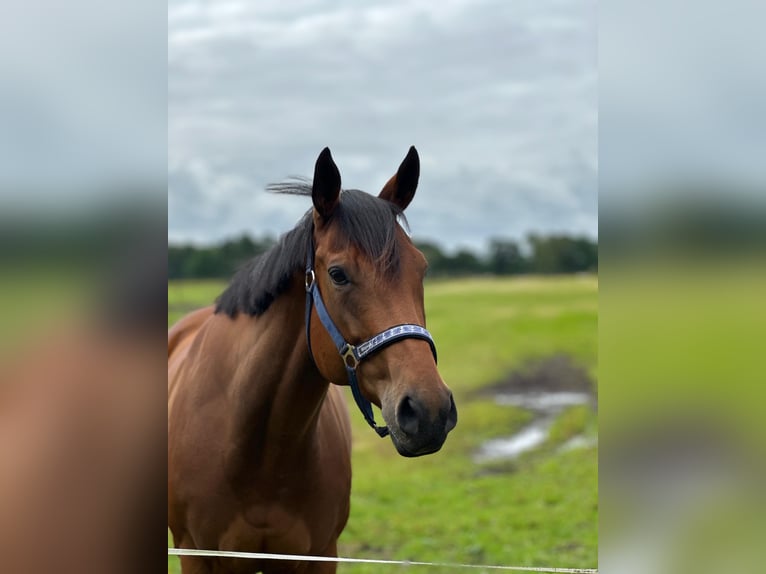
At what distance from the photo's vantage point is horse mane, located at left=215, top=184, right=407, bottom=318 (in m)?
1.78

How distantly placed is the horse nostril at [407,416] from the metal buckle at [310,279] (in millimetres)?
466

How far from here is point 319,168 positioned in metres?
1.84

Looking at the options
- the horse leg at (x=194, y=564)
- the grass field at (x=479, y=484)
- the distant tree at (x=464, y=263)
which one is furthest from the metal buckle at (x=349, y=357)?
the distant tree at (x=464, y=263)

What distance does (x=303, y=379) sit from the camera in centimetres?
201

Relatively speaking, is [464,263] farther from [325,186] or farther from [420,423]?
[420,423]

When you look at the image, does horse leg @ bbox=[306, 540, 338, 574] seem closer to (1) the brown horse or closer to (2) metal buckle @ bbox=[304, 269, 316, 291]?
(1) the brown horse

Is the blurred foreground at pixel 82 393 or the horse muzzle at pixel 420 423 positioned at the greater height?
the blurred foreground at pixel 82 393

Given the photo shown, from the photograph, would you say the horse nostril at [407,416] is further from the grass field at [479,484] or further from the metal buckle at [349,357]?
the grass field at [479,484]

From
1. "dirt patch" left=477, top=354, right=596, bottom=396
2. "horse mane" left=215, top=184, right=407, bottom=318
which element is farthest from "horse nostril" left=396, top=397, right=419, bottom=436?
"dirt patch" left=477, top=354, right=596, bottom=396

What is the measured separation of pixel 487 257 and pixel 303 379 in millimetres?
13804

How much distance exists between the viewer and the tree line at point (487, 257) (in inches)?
423

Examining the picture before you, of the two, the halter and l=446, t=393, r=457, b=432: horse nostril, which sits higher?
the halter

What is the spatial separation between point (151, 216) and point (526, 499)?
5124 millimetres

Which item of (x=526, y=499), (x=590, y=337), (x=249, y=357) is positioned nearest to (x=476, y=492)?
(x=526, y=499)
